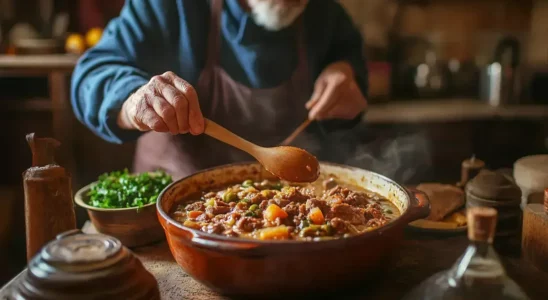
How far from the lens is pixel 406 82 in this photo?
4.09m

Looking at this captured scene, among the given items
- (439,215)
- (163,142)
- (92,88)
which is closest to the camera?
(439,215)

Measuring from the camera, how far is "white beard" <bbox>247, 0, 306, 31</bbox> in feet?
7.21

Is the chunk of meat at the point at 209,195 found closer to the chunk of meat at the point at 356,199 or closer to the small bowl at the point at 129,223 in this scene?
the small bowl at the point at 129,223

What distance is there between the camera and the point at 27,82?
4.01 meters

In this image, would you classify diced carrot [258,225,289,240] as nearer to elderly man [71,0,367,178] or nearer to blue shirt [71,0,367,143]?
elderly man [71,0,367,178]

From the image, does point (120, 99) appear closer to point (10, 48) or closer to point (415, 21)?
point (10, 48)

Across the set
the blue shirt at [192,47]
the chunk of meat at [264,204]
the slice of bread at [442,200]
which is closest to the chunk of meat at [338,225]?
the chunk of meat at [264,204]

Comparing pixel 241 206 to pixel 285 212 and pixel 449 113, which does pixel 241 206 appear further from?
pixel 449 113

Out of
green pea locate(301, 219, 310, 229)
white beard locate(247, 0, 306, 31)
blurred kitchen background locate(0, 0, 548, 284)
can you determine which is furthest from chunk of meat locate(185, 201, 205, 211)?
blurred kitchen background locate(0, 0, 548, 284)

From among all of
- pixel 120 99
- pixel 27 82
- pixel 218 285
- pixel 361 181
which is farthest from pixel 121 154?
pixel 218 285

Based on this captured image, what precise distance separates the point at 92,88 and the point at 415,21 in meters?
2.97

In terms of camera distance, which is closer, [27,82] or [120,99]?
[120,99]

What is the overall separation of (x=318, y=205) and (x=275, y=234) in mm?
199

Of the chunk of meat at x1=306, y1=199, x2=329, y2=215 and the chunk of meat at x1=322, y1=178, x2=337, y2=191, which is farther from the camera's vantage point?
the chunk of meat at x1=322, y1=178, x2=337, y2=191
